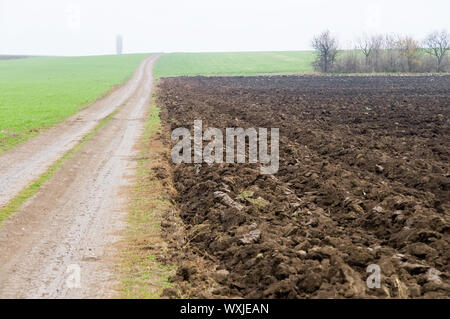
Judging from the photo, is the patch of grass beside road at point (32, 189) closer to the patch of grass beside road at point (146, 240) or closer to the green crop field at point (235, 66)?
the patch of grass beside road at point (146, 240)

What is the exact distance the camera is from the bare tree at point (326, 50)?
286ft

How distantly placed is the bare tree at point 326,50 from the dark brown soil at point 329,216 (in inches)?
2778

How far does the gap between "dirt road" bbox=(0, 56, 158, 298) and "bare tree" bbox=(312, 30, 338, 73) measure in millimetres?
72679

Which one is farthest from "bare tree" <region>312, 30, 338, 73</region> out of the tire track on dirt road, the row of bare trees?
the tire track on dirt road

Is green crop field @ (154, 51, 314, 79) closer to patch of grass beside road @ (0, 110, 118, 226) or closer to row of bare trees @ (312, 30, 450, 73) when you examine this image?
row of bare trees @ (312, 30, 450, 73)

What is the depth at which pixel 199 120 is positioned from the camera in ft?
74.1

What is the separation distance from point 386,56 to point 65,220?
283 feet

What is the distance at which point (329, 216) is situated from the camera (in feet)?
31.8

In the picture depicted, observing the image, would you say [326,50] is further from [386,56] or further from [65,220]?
[65,220]

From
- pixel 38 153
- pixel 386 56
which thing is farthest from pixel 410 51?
pixel 38 153

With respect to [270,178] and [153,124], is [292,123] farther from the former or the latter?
[270,178]

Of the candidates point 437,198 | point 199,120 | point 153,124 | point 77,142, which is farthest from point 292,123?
point 437,198

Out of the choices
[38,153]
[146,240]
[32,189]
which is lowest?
[146,240]
